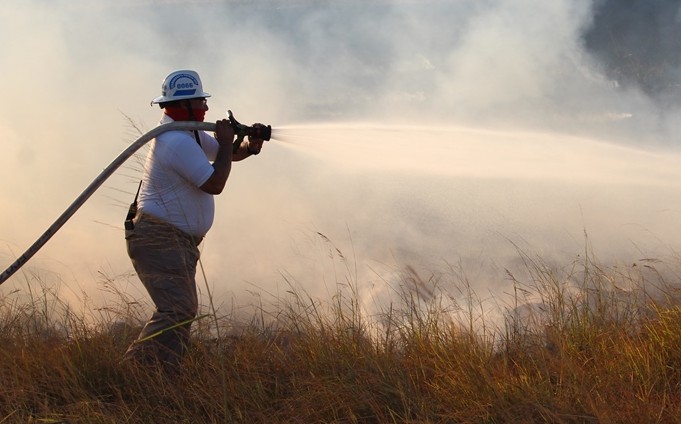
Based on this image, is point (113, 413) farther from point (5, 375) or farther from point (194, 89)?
point (194, 89)

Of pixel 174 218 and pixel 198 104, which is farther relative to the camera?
pixel 198 104

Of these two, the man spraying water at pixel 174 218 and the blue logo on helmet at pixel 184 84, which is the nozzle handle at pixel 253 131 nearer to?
the man spraying water at pixel 174 218

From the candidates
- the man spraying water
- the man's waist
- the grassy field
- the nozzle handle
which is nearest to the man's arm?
the man spraying water

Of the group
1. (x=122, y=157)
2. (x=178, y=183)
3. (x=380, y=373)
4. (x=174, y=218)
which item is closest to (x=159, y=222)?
(x=174, y=218)

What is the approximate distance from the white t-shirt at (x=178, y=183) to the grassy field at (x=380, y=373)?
23.5 inches

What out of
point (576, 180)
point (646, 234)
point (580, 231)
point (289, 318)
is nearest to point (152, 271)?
point (289, 318)

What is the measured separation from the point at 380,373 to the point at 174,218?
1.52 metres

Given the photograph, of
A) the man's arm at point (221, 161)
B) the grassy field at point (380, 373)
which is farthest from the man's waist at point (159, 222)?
the grassy field at point (380, 373)

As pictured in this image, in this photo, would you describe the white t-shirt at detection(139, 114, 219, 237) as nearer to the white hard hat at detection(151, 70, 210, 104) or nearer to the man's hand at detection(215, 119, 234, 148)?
the man's hand at detection(215, 119, 234, 148)

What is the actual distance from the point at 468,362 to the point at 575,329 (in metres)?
0.93

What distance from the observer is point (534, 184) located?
27266 millimetres

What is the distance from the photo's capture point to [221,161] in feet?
16.4

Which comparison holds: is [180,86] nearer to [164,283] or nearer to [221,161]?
[221,161]

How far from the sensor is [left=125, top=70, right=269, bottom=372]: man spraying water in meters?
4.89
